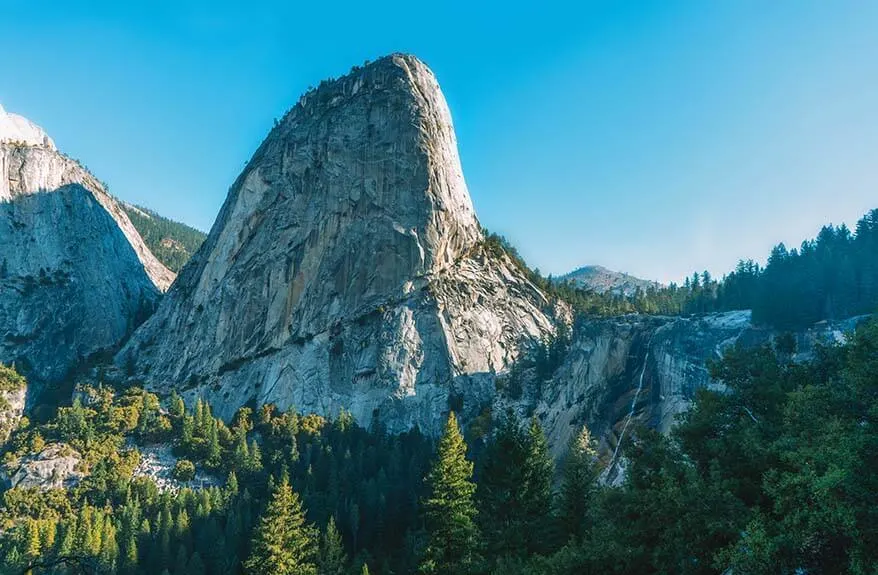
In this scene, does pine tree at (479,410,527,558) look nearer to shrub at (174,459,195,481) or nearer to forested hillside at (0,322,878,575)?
forested hillside at (0,322,878,575)

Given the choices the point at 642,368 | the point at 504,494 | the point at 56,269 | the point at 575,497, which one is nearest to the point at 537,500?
the point at 504,494

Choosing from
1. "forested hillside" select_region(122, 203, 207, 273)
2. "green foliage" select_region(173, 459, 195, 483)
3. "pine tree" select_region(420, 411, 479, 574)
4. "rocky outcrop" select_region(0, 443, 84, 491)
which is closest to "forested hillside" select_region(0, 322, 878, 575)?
"pine tree" select_region(420, 411, 479, 574)

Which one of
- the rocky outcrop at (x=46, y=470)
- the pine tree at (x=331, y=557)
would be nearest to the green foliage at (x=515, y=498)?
the pine tree at (x=331, y=557)

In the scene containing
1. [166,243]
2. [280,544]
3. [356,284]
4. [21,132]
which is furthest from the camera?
[166,243]

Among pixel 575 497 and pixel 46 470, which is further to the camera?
pixel 46 470

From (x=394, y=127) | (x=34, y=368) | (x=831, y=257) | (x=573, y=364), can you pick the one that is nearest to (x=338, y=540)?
(x=573, y=364)

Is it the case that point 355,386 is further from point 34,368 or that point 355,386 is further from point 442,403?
point 34,368

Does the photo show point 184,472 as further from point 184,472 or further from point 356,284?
point 356,284
